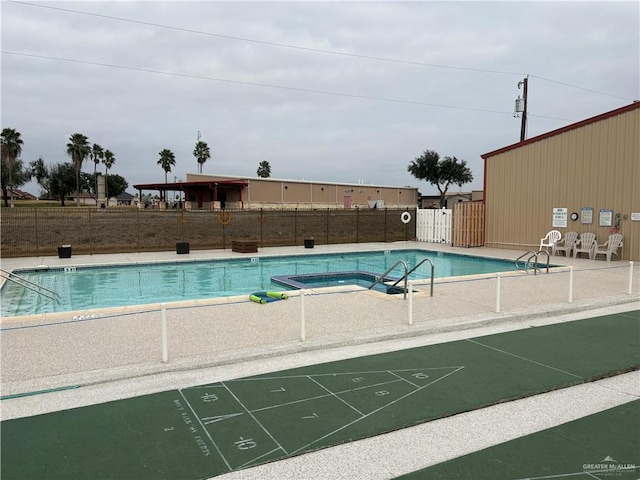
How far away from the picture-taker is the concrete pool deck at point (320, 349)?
3.83 metres

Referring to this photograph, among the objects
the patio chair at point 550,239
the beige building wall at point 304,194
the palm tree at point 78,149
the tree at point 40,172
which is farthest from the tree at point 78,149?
the patio chair at point 550,239

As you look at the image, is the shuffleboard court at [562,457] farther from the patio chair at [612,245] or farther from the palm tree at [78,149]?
the palm tree at [78,149]

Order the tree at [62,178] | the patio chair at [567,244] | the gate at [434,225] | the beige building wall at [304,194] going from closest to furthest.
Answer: the patio chair at [567,244] → the gate at [434,225] → the beige building wall at [304,194] → the tree at [62,178]

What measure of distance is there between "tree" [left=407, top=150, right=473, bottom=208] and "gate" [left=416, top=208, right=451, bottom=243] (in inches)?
1356

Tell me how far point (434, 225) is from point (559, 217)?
24.7ft

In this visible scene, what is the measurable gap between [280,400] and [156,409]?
1254 millimetres

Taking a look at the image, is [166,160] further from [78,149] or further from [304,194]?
[304,194]

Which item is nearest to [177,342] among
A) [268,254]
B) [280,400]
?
[280,400]

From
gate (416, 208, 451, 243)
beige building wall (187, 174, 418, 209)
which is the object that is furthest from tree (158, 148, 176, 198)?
gate (416, 208, 451, 243)

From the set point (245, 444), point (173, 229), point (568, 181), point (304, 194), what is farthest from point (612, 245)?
point (304, 194)

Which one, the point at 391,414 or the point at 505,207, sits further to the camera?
the point at 505,207

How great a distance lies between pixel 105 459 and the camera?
11.6 feet

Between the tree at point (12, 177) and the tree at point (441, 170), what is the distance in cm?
5634

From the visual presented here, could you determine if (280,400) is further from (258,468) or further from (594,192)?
(594,192)
